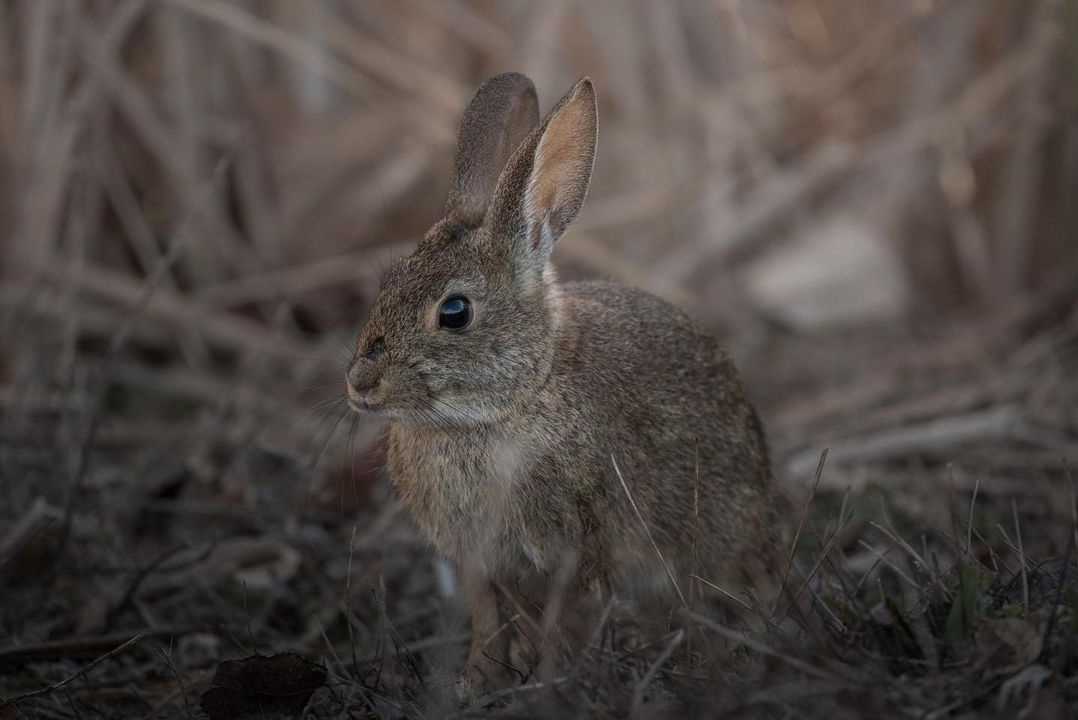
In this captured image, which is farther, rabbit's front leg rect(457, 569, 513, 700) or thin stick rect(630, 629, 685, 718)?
rabbit's front leg rect(457, 569, 513, 700)

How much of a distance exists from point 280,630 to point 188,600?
13.1 inches

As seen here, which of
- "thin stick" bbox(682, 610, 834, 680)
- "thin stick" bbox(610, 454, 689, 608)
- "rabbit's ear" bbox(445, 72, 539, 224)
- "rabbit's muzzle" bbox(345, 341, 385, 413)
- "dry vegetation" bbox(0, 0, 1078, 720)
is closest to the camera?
"thin stick" bbox(682, 610, 834, 680)

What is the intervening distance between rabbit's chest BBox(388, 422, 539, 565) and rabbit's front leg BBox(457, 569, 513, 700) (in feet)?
0.29

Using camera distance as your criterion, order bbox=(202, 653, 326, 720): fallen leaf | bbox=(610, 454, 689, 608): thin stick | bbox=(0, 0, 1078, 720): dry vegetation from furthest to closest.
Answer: bbox=(0, 0, 1078, 720): dry vegetation, bbox=(610, 454, 689, 608): thin stick, bbox=(202, 653, 326, 720): fallen leaf

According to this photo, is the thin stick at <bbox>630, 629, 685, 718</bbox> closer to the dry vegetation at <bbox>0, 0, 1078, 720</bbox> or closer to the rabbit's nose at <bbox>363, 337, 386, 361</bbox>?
the dry vegetation at <bbox>0, 0, 1078, 720</bbox>

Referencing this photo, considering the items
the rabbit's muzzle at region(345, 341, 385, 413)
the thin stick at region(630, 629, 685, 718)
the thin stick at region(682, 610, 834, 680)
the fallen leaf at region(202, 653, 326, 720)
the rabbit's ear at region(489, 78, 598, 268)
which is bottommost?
the fallen leaf at region(202, 653, 326, 720)

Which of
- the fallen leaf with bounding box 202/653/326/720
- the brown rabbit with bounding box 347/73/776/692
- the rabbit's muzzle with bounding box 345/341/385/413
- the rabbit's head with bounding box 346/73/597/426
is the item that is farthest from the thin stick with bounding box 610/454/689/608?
the fallen leaf with bounding box 202/653/326/720

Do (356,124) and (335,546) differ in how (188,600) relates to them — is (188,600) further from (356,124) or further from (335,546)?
(356,124)

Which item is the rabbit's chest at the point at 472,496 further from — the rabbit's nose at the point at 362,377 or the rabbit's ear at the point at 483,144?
the rabbit's ear at the point at 483,144

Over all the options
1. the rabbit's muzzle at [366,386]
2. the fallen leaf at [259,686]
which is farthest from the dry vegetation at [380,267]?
the rabbit's muzzle at [366,386]

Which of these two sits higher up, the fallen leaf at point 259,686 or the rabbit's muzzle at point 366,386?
the rabbit's muzzle at point 366,386

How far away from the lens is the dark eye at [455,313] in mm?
3457

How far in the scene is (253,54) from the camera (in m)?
6.50

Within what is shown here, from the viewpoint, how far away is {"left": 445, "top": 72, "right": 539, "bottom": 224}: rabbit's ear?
12.3 ft
